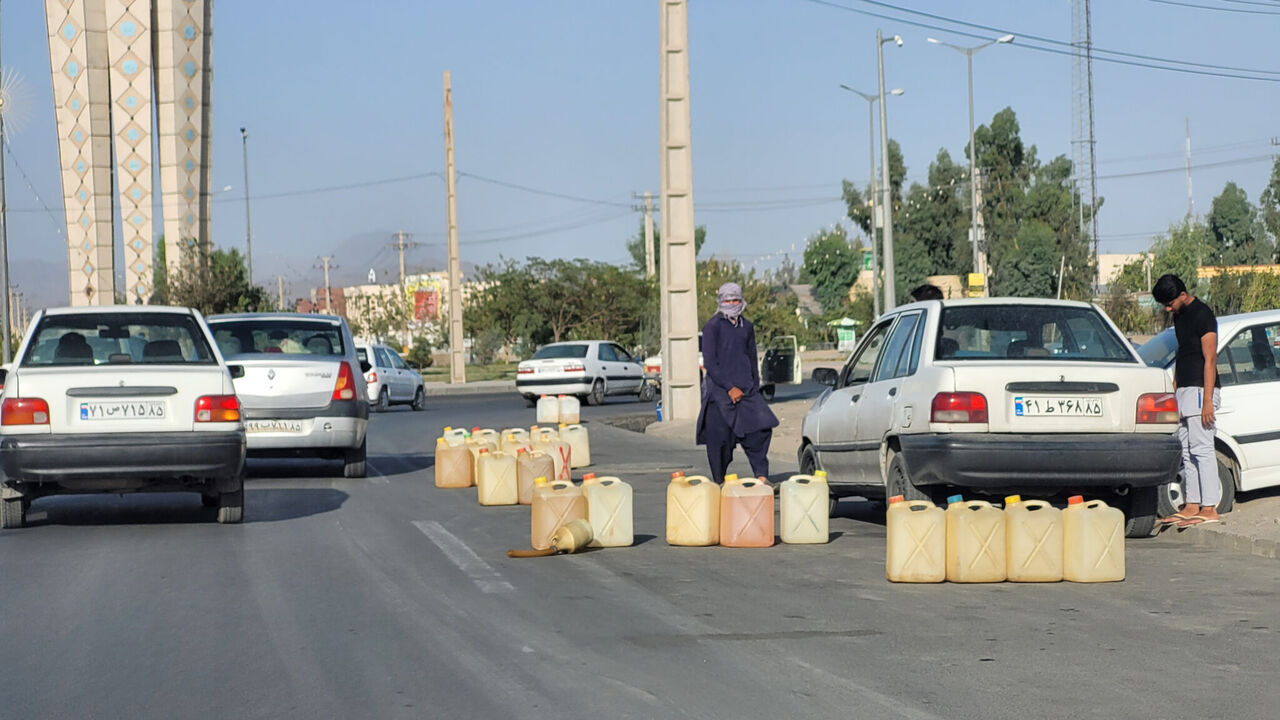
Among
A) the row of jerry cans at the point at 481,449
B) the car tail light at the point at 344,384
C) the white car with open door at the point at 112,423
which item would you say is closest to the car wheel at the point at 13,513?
the white car with open door at the point at 112,423

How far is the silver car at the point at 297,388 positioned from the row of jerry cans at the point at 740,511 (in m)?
6.45

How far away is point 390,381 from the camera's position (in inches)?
1484

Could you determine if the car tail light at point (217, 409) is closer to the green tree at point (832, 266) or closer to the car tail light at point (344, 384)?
the car tail light at point (344, 384)

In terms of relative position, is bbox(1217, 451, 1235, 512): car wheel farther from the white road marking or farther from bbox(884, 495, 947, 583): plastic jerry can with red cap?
the white road marking

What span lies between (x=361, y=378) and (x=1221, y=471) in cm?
913

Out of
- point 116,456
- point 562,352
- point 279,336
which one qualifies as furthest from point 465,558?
point 562,352

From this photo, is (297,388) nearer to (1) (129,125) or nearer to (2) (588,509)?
(2) (588,509)

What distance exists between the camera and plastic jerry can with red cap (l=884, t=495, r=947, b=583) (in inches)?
355

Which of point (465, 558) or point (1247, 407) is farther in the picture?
point (1247, 407)

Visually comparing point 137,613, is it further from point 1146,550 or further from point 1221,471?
point 1221,471

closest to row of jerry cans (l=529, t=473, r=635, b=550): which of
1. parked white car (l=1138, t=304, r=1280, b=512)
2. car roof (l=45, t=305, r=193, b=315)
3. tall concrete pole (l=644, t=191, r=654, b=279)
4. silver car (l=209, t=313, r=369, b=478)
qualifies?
car roof (l=45, t=305, r=193, b=315)

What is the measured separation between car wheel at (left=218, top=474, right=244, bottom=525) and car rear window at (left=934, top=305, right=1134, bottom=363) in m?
5.57

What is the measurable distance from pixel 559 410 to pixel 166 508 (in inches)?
464

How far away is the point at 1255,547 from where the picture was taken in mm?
10445
